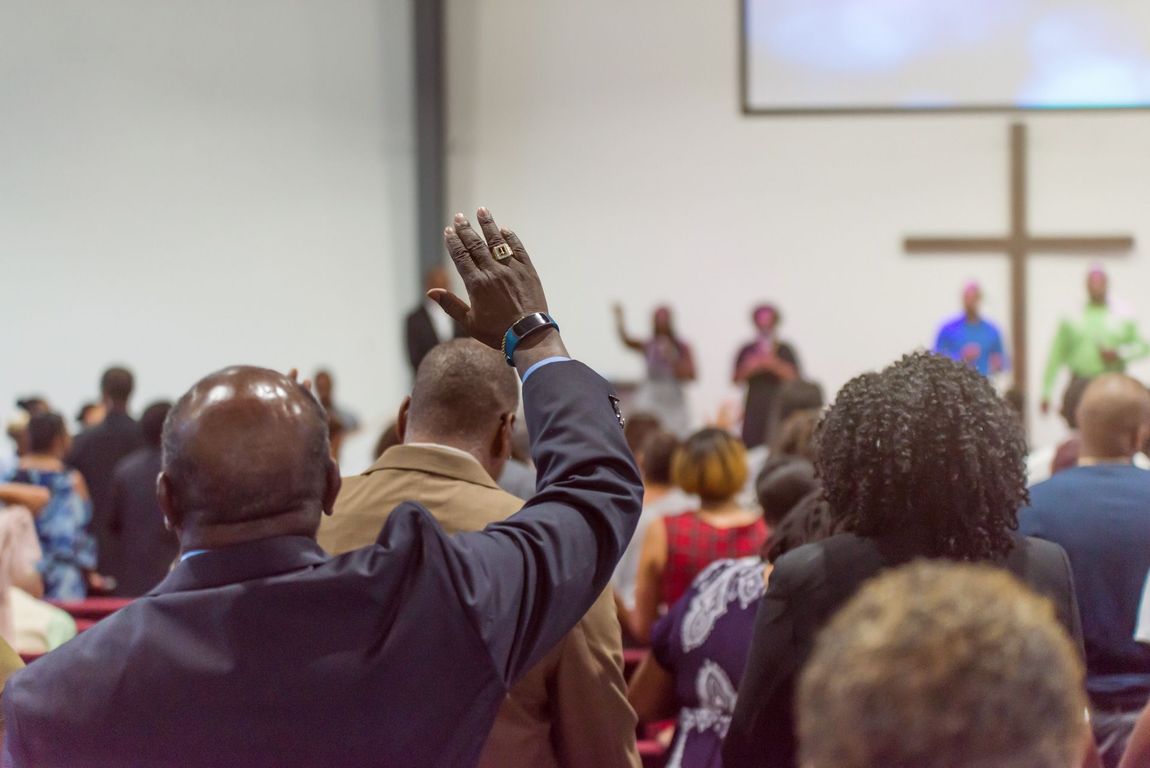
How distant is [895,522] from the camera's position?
6.81 ft

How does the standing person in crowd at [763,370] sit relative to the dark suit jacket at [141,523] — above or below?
above

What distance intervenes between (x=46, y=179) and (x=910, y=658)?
1061cm

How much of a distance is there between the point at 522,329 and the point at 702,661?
1184 millimetres

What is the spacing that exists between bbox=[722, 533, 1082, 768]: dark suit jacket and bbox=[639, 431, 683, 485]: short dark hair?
8.74 feet

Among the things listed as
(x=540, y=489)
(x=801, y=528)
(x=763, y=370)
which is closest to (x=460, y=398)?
(x=801, y=528)

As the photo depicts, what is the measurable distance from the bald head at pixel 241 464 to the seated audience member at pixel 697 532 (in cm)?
211

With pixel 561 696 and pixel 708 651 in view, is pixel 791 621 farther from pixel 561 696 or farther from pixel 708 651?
pixel 708 651

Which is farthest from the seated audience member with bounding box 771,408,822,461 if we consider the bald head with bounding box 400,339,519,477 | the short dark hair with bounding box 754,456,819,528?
the bald head with bounding box 400,339,519,477

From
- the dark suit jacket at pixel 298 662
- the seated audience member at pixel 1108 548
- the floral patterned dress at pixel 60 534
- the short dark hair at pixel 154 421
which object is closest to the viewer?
the dark suit jacket at pixel 298 662

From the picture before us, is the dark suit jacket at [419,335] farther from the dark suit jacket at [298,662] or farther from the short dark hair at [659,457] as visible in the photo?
the dark suit jacket at [298,662]

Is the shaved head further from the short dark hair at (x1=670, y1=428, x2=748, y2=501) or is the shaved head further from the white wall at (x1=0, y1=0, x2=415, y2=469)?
the white wall at (x1=0, y1=0, x2=415, y2=469)

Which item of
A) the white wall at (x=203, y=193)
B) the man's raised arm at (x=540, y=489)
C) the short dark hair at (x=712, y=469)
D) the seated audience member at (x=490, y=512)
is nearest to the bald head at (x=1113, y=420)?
the short dark hair at (x=712, y=469)

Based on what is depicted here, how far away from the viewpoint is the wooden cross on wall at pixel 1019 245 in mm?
11992

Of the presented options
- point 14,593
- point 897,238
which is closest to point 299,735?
point 14,593
